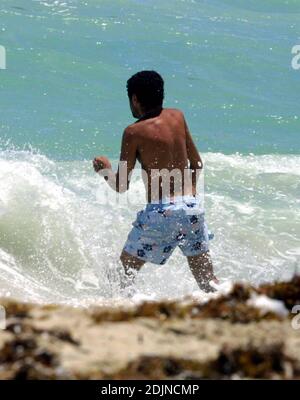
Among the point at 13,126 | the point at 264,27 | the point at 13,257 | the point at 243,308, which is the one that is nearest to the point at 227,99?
the point at 13,126

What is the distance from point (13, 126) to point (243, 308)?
26.7 feet

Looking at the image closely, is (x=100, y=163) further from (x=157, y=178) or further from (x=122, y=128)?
(x=122, y=128)

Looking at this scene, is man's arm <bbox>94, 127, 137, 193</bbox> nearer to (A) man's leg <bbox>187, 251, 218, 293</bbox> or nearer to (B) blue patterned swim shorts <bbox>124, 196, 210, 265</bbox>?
(B) blue patterned swim shorts <bbox>124, 196, 210, 265</bbox>

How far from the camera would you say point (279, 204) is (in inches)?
391

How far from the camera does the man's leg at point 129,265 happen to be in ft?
20.1

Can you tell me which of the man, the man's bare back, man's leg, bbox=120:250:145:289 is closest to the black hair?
the man

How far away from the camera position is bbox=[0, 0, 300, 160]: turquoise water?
39.9ft

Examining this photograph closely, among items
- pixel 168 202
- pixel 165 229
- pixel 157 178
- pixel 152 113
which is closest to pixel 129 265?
pixel 165 229

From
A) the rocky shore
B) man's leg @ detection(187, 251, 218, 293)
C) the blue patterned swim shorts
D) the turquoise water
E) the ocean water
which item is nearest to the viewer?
the rocky shore

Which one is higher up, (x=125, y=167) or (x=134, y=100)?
(x=134, y=100)

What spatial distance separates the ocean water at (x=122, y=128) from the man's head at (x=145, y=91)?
117cm

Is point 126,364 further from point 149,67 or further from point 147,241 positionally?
point 149,67

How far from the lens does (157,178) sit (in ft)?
19.7

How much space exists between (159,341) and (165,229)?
2333 millimetres
